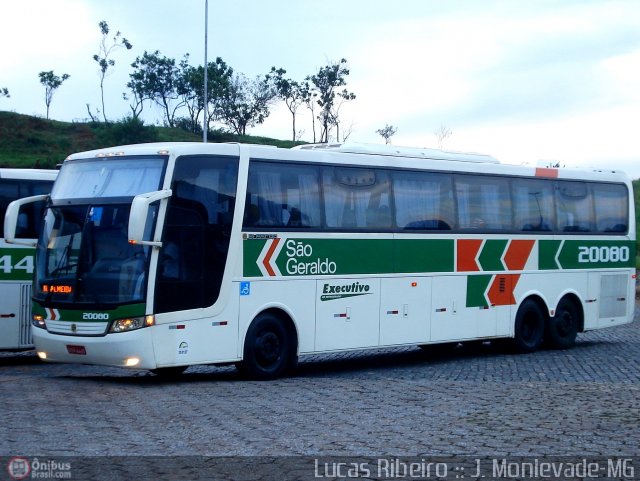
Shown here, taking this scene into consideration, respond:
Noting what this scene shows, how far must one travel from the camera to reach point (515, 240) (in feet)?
65.4

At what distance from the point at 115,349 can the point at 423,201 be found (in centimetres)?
677

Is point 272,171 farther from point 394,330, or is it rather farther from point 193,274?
point 394,330

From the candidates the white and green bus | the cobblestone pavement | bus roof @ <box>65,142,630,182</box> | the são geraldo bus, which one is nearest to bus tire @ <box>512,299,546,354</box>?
the são geraldo bus

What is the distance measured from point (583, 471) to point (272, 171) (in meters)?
8.29

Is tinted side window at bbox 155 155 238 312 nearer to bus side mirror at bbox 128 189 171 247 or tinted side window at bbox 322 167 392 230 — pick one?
bus side mirror at bbox 128 189 171 247

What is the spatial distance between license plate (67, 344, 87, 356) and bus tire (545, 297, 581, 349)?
10547 mm

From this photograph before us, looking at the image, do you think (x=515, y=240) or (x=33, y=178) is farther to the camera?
(x=515, y=240)

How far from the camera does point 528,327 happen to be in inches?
815

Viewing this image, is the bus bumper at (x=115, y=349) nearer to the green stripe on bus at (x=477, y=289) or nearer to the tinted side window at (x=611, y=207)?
the green stripe on bus at (x=477, y=289)

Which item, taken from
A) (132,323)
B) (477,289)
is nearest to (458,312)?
(477,289)

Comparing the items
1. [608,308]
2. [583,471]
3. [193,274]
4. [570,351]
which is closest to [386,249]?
[193,274]

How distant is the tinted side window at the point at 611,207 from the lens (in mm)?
22172

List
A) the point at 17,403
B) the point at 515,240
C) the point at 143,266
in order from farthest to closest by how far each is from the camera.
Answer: the point at 515,240, the point at 143,266, the point at 17,403

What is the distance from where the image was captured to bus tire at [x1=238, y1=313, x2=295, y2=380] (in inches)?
593
